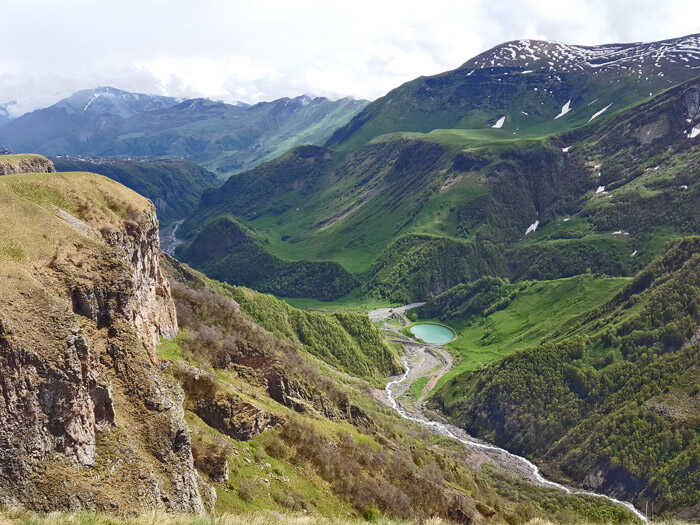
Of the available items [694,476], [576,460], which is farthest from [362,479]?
[576,460]

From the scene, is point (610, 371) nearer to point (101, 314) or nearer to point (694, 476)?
point (694, 476)

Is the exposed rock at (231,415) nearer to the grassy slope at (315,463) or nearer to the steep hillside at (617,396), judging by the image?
the grassy slope at (315,463)

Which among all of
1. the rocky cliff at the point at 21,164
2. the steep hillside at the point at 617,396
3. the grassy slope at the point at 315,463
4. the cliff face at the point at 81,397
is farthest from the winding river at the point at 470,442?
the rocky cliff at the point at 21,164

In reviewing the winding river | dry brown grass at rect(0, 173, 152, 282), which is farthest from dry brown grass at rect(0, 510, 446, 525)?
the winding river

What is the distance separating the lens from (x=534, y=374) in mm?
153500

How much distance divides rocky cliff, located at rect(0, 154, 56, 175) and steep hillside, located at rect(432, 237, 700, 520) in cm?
13657

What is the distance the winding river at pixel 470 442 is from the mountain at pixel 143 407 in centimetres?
3095

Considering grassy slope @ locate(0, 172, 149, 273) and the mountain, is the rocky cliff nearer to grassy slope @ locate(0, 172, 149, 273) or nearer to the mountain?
grassy slope @ locate(0, 172, 149, 273)

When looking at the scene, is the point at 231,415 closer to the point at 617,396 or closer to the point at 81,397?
the point at 81,397

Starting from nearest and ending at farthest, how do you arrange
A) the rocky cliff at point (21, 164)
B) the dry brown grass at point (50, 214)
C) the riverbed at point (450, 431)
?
the dry brown grass at point (50, 214) < the rocky cliff at point (21, 164) < the riverbed at point (450, 431)

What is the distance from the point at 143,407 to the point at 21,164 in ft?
213

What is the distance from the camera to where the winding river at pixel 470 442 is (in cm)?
11547

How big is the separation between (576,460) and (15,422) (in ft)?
443

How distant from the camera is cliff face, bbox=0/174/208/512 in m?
25.0
